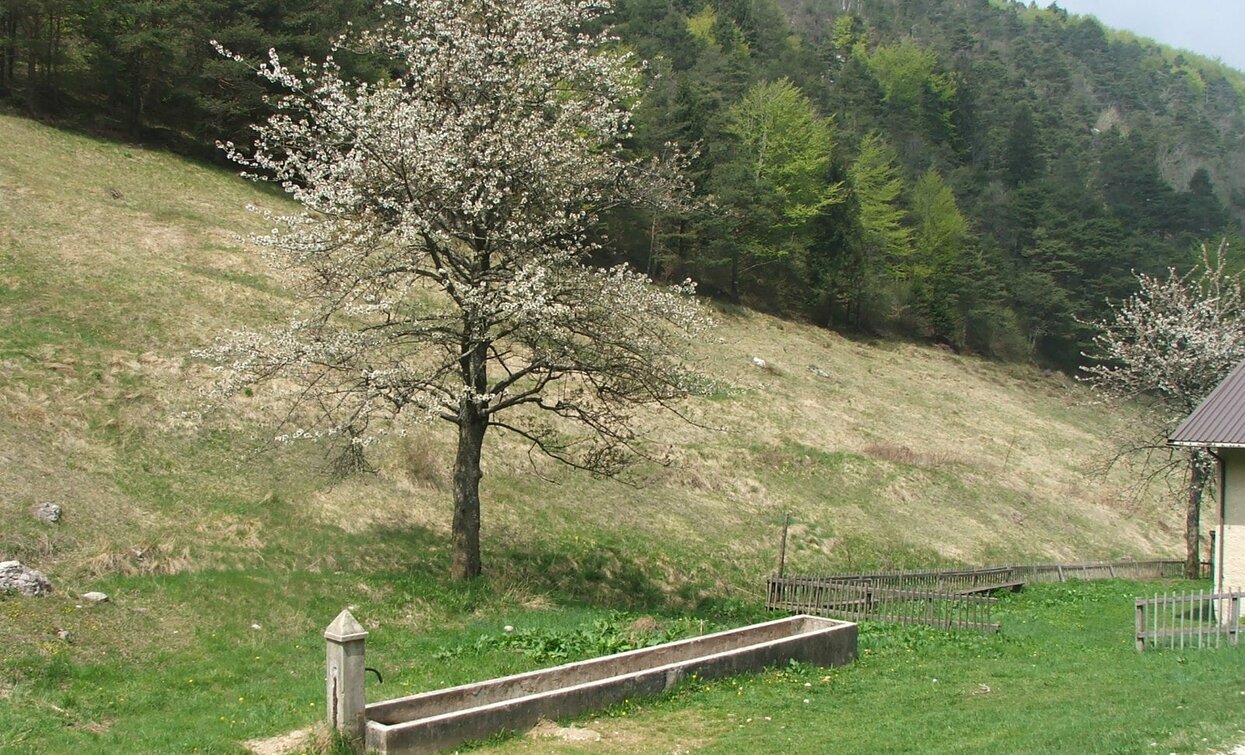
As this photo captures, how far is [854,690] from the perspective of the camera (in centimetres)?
1328

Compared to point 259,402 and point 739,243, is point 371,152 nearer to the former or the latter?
point 259,402

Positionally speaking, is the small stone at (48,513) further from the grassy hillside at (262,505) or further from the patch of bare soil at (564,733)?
the patch of bare soil at (564,733)

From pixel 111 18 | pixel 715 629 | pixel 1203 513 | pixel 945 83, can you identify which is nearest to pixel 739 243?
pixel 1203 513

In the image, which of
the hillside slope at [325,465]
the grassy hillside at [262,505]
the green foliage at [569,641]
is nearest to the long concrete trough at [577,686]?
the green foliage at [569,641]

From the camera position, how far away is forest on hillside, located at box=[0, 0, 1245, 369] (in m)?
41.8

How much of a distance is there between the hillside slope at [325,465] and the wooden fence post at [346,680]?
7.38 meters

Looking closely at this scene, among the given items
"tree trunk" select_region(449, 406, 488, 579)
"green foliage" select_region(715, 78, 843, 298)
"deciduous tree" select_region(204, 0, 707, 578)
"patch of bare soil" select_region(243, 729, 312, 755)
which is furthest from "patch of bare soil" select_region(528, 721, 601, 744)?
"green foliage" select_region(715, 78, 843, 298)

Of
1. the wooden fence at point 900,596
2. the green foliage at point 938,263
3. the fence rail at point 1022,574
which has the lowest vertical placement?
the fence rail at point 1022,574

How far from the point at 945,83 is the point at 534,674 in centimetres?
11871

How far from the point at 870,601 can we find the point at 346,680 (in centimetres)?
1468

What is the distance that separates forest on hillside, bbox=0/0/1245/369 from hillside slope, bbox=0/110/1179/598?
177 inches

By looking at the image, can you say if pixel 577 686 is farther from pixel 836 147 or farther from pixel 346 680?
pixel 836 147

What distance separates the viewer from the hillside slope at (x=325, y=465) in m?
18.8

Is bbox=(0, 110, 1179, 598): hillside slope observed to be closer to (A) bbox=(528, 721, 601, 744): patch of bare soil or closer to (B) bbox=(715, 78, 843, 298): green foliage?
(A) bbox=(528, 721, 601, 744): patch of bare soil
